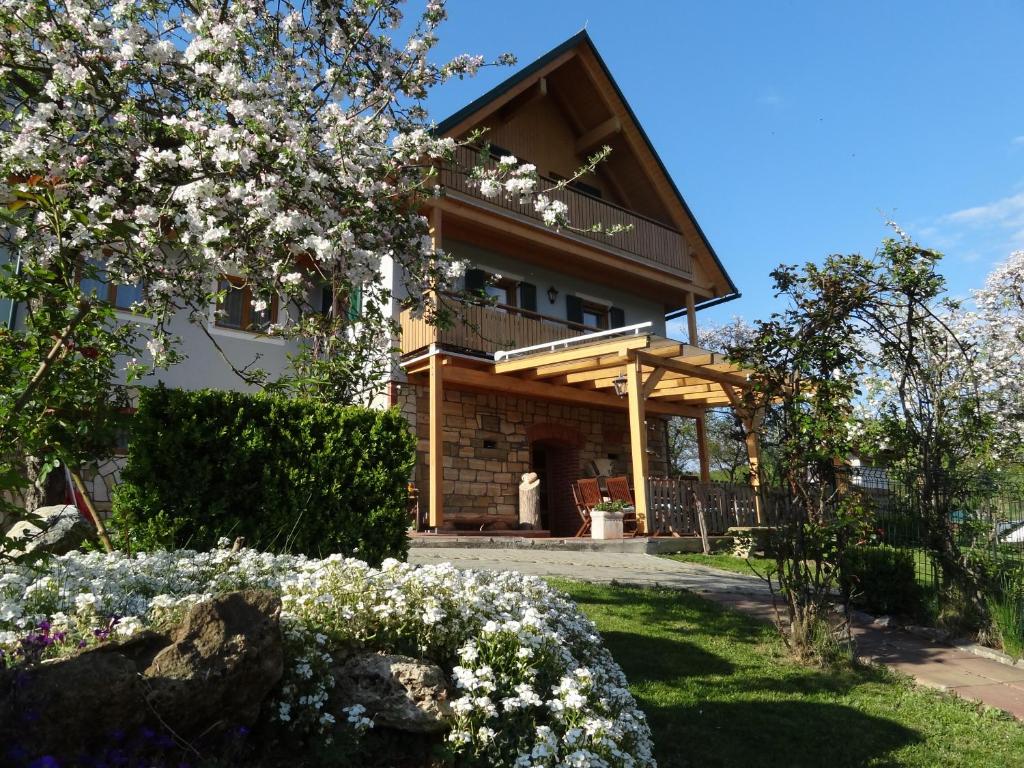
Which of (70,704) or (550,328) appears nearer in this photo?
(70,704)

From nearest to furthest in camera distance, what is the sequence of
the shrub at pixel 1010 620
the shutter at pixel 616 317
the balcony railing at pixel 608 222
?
1. the shrub at pixel 1010 620
2. the balcony railing at pixel 608 222
3. the shutter at pixel 616 317

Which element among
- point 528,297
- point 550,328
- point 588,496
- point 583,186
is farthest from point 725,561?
point 583,186

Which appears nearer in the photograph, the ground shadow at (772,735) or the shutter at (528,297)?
the ground shadow at (772,735)

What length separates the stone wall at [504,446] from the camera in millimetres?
12961

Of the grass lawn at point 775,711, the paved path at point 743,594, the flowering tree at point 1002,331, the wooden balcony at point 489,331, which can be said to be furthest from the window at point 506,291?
the grass lawn at point 775,711

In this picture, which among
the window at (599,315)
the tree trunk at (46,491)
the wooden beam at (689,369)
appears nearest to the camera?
the tree trunk at (46,491)

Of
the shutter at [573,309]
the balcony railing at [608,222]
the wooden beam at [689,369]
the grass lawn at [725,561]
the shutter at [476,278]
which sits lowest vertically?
the grass lawn at [725,561]

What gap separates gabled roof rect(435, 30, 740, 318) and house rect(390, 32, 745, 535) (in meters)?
0.03

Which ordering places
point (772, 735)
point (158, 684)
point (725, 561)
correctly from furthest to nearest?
point (725, 561)
point (772, 735)
point (158, 684)

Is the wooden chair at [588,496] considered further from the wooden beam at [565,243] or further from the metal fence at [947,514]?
the metal fence at [947,514]

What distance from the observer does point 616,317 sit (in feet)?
55.1

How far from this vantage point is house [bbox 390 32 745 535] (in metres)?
12.6

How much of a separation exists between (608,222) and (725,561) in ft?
27.4

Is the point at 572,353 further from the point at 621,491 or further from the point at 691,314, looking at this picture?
the point at 691,314
